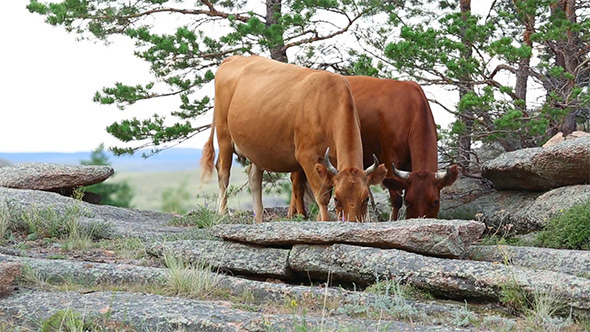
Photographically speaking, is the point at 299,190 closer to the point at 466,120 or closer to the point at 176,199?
the point at 466,120

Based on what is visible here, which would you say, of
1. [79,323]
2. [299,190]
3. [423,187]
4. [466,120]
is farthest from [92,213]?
[466,120]

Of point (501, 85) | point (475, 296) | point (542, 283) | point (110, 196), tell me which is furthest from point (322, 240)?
point (110, 196)

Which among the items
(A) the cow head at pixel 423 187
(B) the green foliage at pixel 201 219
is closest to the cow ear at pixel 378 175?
(A) the cow head at pixel 423 187

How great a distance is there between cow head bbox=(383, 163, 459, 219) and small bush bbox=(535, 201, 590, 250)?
1.39m

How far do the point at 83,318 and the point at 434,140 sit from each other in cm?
660

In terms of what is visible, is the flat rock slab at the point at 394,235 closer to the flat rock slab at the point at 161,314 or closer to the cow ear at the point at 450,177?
the flat rock slab at the point at 161,314

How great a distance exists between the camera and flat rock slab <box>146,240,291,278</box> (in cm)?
777

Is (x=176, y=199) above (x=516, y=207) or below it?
below

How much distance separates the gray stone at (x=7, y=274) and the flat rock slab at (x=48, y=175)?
7877mm

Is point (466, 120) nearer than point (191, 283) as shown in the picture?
No

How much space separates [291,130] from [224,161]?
2.35 m

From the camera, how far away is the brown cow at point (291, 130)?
30.8 feet

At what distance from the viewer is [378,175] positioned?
950cm

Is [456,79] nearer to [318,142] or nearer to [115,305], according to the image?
[318,142]
